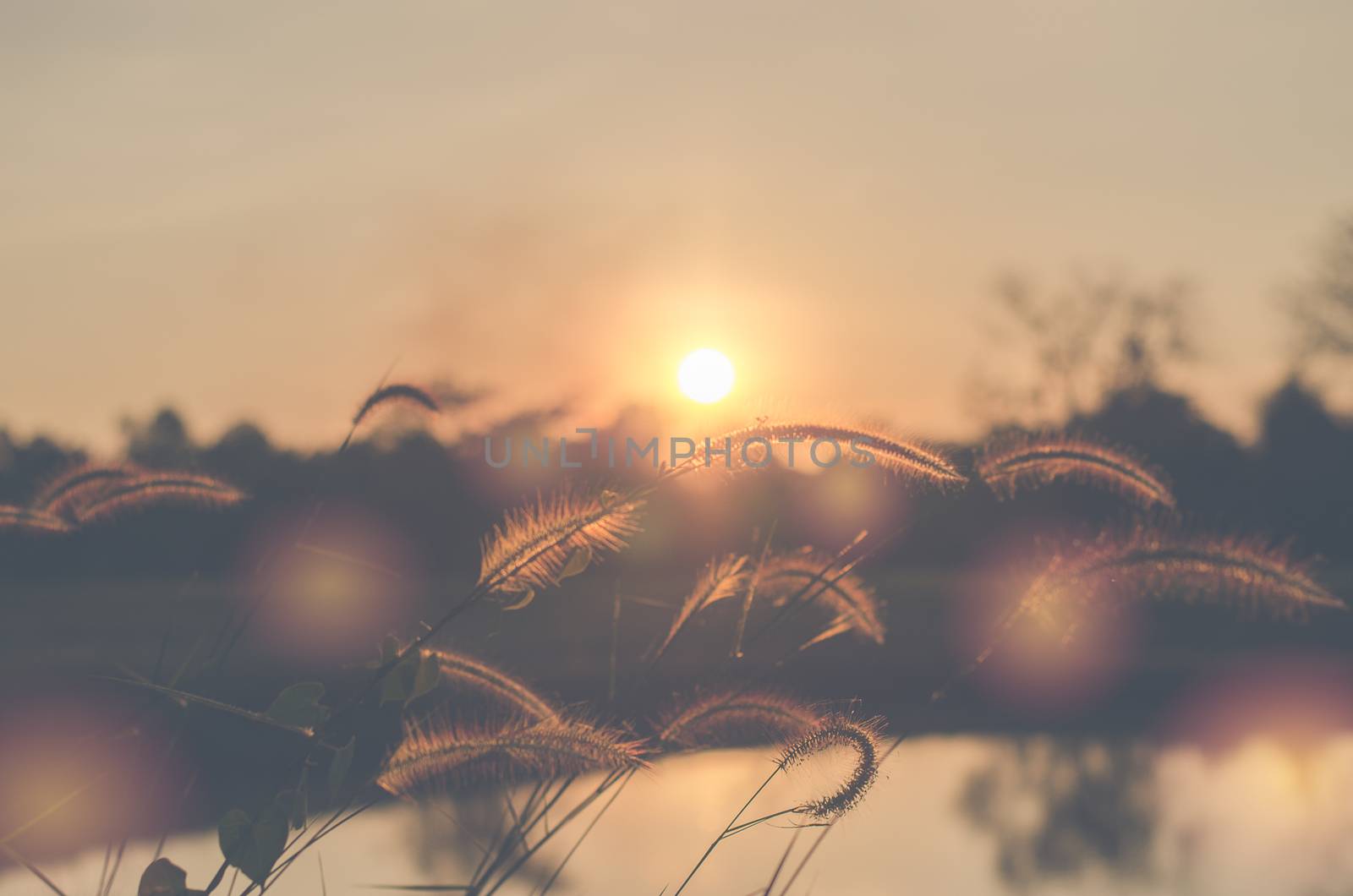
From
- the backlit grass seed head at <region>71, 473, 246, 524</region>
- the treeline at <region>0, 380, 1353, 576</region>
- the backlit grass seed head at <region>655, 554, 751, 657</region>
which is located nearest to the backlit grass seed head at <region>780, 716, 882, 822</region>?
the backlit grass seed head at <region>655, 554, 751, 657</region>

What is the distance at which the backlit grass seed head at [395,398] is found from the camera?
1708 mm

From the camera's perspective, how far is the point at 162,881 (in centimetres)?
135

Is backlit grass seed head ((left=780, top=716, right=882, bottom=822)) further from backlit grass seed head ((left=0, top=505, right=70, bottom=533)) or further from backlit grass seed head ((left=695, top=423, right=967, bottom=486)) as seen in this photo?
backlit grass seed head ((left=0, top=505, right=70, bottom=533))

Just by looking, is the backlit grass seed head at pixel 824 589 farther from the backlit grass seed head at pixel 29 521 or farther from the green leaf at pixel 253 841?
the backlit grass seed head at pixel 29 521

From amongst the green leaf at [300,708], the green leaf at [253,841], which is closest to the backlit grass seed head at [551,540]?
the green leaf at [300,708]

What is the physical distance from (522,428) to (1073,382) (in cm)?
2444

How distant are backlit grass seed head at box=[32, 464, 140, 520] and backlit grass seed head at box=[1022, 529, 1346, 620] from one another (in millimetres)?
1451

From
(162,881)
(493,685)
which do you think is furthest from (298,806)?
(493,685)

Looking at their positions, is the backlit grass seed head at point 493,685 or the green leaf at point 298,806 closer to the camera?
the green leaf at point 298,806

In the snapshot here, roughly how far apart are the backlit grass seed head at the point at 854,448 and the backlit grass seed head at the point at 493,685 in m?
0.42

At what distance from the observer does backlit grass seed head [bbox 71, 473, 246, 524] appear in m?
1.79

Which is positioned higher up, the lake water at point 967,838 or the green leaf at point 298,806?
the lake water at point 967,838

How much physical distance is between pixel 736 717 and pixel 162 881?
0.73m

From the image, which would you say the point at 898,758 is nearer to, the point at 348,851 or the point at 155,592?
the point at 348,851
